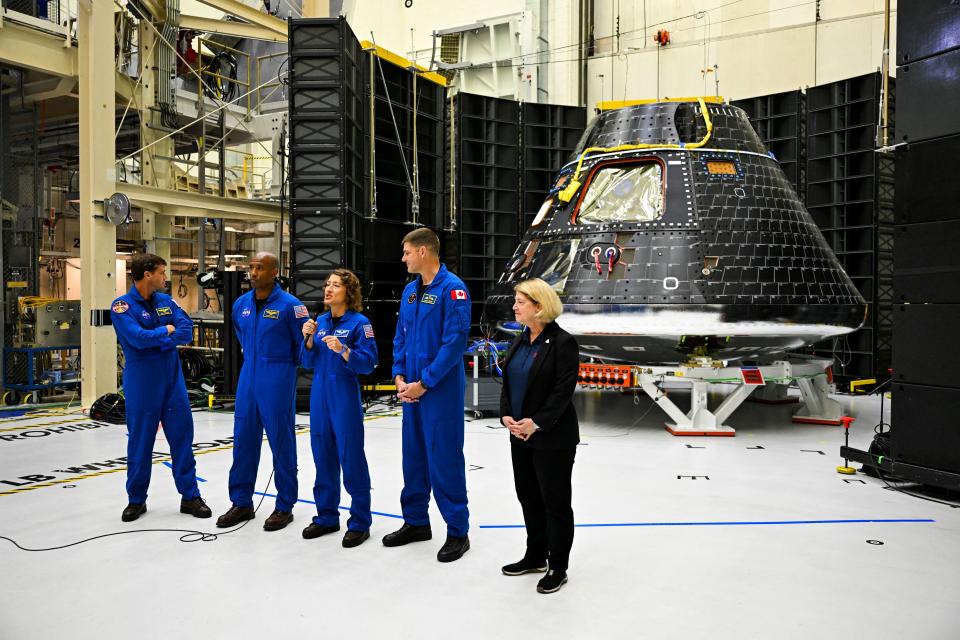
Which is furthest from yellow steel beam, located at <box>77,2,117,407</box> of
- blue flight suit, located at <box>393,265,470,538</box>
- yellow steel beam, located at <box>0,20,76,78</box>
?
blue flight suit, located at <box>393,265,470,538</box>

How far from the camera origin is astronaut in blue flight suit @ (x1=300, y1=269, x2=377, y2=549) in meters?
4.49

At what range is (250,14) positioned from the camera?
12.7 meters

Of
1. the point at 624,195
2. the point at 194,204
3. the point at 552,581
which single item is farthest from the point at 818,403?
the point at 194,204

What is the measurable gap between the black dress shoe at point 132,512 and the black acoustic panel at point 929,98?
614 centimetres

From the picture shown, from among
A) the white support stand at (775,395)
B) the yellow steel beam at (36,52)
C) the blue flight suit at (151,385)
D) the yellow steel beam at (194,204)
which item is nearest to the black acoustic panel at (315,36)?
the yellow steel beam at (194,204)

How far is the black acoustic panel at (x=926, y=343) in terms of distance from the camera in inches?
201

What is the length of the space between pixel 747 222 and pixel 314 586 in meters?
6.48

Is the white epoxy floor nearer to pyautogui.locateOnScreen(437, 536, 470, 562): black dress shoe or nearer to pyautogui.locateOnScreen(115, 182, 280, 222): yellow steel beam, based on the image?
pyautogui.locateOnScreen(437, 536, 470, 562): black dress shoe

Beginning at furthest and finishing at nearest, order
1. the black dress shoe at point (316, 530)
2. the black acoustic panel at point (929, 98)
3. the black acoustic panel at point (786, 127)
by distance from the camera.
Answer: the black acoustic panel at point (786, 127)
the black acoustic panel at point (929, 98)
the black dress shoe at point (316, 530)

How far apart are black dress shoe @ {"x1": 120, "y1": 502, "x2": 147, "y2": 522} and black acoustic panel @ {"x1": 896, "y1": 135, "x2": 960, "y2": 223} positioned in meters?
5.90

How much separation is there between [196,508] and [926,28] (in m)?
6.25

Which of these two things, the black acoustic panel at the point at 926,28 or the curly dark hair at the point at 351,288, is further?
the black acoustic panel at the point at 926,28

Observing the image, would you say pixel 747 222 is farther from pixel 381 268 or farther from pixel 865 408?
pixel 381 268

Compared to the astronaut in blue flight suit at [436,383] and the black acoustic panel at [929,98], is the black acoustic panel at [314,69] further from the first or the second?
the black acoustic panel at [929,98]
